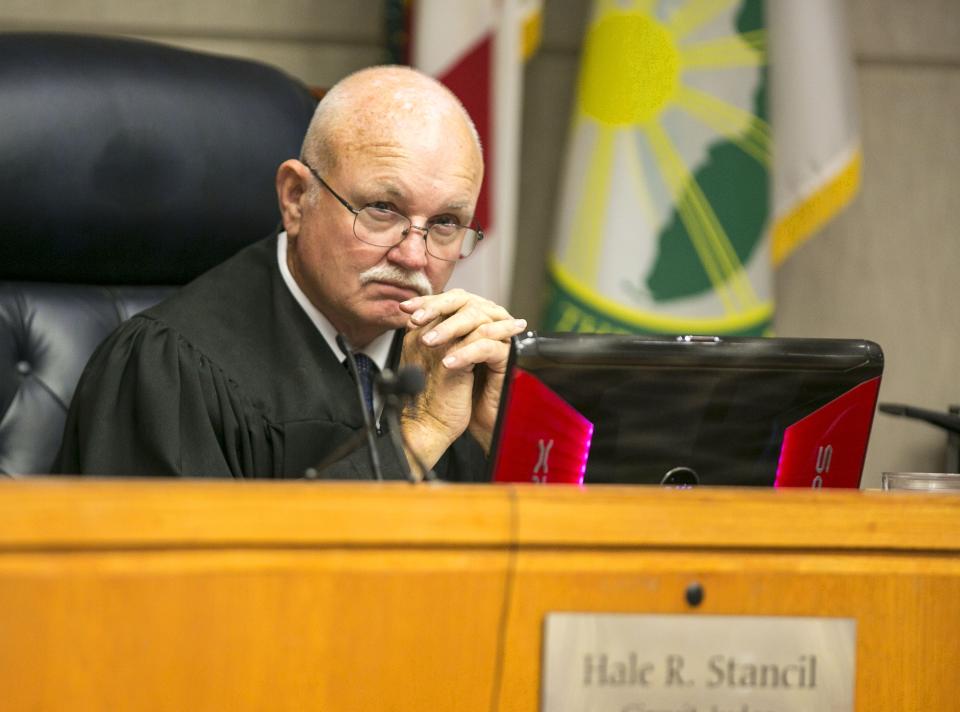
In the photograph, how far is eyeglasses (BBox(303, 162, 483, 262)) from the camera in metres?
1.66

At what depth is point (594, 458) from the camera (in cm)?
110

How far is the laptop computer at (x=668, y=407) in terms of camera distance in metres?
1.08

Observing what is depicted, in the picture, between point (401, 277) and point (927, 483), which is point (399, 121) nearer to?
point (401, 277)

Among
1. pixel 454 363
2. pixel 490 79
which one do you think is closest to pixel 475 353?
pixel 454 363

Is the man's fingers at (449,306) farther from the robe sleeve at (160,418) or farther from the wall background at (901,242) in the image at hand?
the wall background at (901,242)

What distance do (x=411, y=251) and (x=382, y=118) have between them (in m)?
0.18

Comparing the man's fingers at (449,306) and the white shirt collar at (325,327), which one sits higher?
the man's fingers at (449,306)

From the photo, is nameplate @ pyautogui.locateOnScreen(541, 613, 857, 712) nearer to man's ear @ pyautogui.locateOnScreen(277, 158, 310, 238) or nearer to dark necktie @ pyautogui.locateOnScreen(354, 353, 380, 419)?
dark necktie @ pyautogui.locateOnScreen(354, 353, 380, 419)

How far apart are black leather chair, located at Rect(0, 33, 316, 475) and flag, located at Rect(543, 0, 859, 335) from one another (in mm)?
736

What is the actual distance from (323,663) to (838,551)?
0.37 m

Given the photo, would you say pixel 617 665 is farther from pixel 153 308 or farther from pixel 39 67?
pixel 39 67

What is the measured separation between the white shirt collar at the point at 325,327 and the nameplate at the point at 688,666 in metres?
0.87

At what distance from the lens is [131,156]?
67.0 inches

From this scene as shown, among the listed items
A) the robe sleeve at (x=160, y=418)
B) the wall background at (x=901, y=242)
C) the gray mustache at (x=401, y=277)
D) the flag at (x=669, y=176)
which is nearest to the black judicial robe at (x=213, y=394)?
the robe sleeve at (x=160, y=418)
